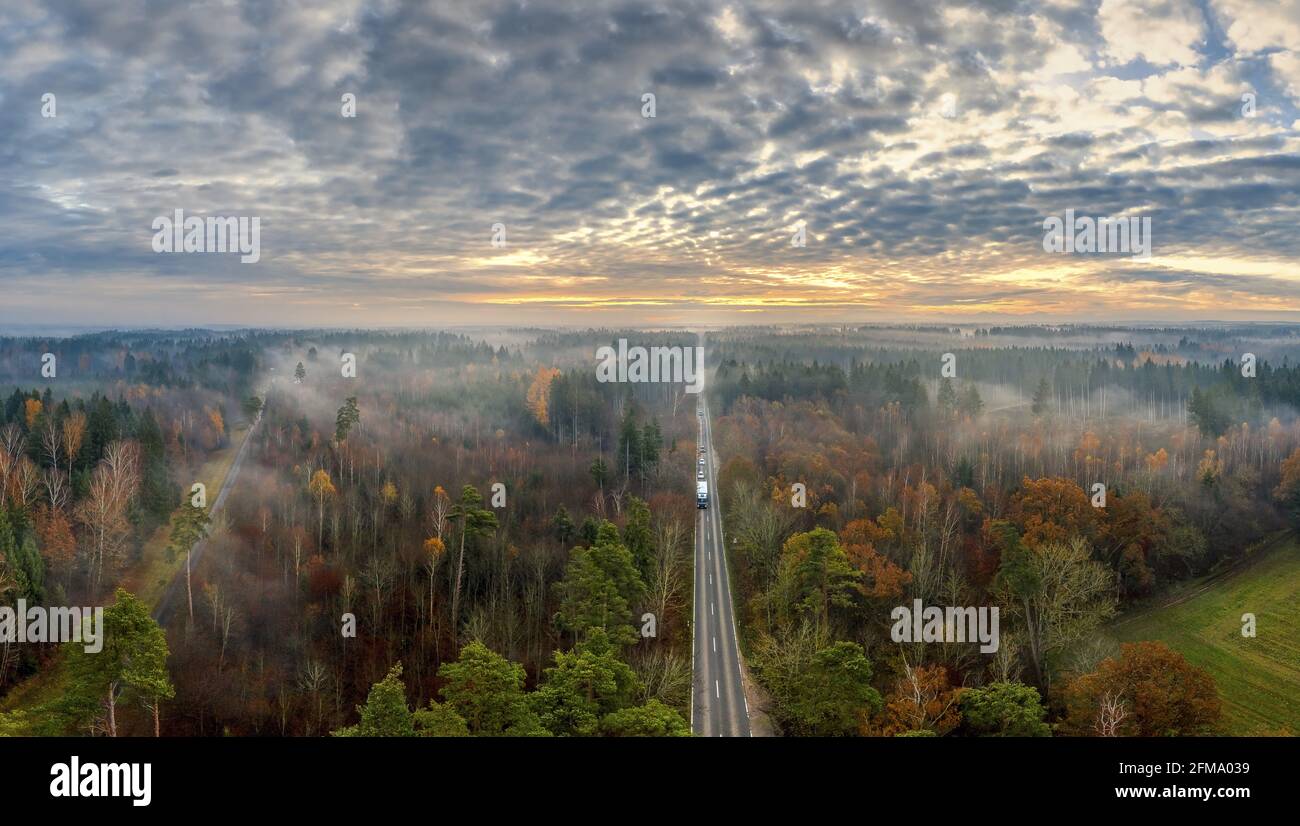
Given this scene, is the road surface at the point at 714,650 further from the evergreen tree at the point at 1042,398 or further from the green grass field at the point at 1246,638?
the evergreen tree at the point at 1042,398

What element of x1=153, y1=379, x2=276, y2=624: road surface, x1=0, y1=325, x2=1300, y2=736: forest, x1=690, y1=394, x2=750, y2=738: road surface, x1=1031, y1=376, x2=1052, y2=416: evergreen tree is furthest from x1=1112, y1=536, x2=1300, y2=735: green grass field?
x1=153, y1=379, x2=276, y2=624: road surface

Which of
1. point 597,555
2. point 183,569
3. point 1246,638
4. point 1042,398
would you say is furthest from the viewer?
point 1042,398

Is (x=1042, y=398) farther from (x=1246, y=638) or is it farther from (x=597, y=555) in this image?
(x=597, y=555)

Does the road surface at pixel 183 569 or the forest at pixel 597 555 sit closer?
the forest at pixel 597 555

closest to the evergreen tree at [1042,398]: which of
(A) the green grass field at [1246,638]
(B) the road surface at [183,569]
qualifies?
(A) the green grass field at [1246,638]

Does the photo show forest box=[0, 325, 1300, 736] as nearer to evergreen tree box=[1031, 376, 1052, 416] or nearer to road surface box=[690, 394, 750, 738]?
road surface box=[690, 394, 750, 738]

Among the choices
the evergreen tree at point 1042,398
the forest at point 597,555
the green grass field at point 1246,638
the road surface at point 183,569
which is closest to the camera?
the forest at point 597,555

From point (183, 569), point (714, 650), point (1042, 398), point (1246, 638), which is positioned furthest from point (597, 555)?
point (1042, 398)
